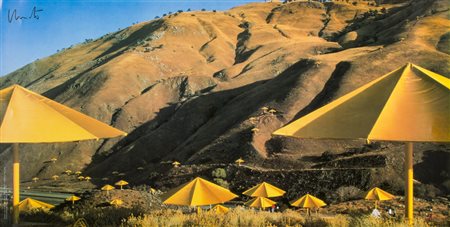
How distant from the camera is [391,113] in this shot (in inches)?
287

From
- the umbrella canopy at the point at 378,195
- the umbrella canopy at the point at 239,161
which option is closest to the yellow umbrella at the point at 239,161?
the umbrella canopy at the point at 239,161

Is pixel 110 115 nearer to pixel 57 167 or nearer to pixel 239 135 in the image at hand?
pixel 57 167

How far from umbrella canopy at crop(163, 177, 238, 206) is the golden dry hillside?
30529 mm

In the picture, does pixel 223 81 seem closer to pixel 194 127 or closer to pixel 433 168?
pixel 194 127

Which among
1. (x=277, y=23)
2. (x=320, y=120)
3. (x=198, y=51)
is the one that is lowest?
(x=320, y=120)

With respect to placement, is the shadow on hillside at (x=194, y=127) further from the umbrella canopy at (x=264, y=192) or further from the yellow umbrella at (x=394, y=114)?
the yellow umbrella at (x=394, y=114)

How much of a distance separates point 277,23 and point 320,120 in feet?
455

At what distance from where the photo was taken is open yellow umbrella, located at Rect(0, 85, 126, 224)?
807cm

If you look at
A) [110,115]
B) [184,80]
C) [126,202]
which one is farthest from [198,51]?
[126,202]

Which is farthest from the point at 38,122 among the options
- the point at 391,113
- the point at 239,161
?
the point at 239,161

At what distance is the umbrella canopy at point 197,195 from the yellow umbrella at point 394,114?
718 cm

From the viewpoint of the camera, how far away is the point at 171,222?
914cm

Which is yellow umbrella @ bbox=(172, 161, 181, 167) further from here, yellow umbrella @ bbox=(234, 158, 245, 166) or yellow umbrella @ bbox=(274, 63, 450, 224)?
yellow umbrella @ bbox=(274, 63, 450, 224)

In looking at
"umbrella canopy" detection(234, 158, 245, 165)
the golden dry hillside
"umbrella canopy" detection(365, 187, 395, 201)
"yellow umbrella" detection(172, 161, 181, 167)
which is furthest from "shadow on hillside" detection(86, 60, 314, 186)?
"umbrella canopy" detection(365, 187, 395, 201)
